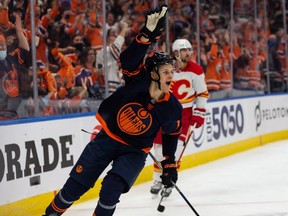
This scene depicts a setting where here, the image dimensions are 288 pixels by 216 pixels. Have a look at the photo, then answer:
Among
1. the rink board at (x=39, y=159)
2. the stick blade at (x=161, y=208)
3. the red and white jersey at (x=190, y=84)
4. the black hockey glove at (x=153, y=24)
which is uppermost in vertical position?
the black hockey glove at (x=153, y=24)

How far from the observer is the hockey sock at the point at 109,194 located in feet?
12.3

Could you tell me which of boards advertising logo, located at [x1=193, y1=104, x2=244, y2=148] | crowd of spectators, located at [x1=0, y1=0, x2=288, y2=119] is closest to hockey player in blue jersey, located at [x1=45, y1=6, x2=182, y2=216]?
crowd of spectators, located at [x1=0, y1=0, x2=288, y2=119]

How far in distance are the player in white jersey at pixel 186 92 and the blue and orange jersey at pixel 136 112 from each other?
1.88 m

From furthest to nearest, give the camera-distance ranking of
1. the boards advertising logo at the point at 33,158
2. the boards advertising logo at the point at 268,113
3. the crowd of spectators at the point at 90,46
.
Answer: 1. the boards advertising logo at the point at 268,113
2. the crowd of spectators at the point at 90,46
3. the boards advertising logo at the point at 33,158

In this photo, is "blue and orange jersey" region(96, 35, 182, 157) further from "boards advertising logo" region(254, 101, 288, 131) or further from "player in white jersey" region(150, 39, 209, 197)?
"boards advertising logo" region(254, 101, 288, 131)

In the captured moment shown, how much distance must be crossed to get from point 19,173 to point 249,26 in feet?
18.5

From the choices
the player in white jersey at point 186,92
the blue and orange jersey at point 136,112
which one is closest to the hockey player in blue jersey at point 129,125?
the blue and orange jersey at point 136,112

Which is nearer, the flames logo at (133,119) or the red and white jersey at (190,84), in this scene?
the flames logo at (133,119)

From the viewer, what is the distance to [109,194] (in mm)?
3752

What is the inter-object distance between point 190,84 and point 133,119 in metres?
2.15

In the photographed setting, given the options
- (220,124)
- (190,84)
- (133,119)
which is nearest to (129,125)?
(133,119)

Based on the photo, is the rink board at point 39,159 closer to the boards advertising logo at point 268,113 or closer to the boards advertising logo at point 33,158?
the boards advertising logo at point 33,158

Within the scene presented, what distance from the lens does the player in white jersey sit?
5859 mm

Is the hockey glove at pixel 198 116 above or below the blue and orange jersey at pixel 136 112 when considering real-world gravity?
below
